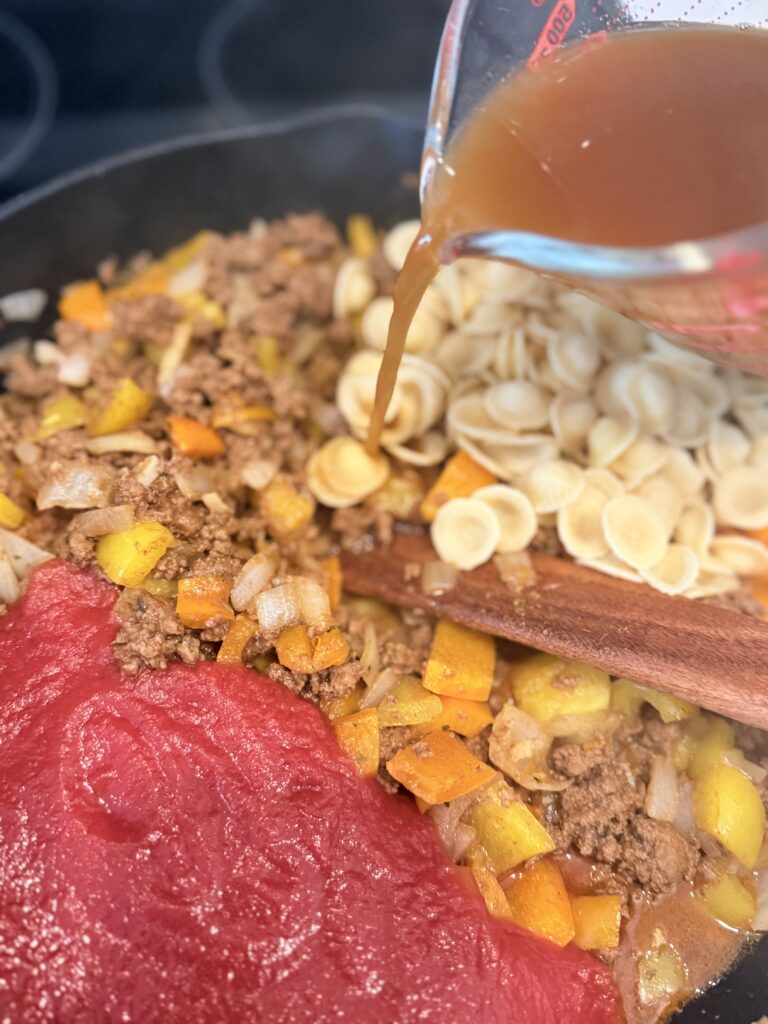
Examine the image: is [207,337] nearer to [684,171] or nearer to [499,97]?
[499,97]

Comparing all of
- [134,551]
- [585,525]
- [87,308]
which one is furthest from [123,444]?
[585,525]

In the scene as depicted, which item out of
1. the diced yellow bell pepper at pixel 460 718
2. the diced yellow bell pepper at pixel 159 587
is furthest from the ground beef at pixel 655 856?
the diced yellow bell pepper at pixel 159 587

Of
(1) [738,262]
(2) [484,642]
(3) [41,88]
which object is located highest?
(1) [738,262]

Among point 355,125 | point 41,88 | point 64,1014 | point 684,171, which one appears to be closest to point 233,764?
point 64,1014

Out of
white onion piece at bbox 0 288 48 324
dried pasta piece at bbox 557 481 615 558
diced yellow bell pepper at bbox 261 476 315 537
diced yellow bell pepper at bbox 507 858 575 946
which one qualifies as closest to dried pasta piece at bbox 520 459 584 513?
dried pasta piece at bbox 557 481 615 558

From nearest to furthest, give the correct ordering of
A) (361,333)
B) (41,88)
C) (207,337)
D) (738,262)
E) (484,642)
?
1. (738,262)
2. (484,642)
3. (207,337)
4. (361,333)
5. (41,88)

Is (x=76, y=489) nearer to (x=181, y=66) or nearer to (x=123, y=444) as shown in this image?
(x=123, y=444)
